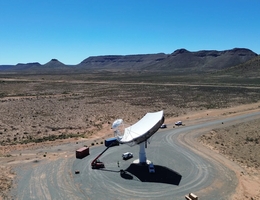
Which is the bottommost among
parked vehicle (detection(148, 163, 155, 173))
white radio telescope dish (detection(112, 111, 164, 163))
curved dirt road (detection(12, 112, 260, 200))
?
curved dirt road (detection(12, 112, 260, 200))

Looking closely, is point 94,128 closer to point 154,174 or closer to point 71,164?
point 71,164

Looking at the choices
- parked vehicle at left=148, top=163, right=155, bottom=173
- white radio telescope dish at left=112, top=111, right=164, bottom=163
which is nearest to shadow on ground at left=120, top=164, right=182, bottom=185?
parked vehicle at left=148, top=163, right=155, bottom=173

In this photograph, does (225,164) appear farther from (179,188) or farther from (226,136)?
(226,136)

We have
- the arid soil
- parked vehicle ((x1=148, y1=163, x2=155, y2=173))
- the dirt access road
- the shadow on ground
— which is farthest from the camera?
the arid soil

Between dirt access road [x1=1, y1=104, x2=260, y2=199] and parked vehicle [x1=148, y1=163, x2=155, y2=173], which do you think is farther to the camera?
parked vehicle [x1=148, y1=163, x2=155, y2=173]

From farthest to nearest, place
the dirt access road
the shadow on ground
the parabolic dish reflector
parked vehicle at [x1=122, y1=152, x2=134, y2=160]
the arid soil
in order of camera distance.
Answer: parked vehicle at [x1=122, y1=152, x2=134, y2=160] < the arid soil < the parabolic dish reflector < the shadow on ground < the dirt access road

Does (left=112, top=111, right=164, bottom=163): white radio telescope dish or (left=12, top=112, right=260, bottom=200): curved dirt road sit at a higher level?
(left=112, top=111, right=164, bottom=163): white radio telescope dish

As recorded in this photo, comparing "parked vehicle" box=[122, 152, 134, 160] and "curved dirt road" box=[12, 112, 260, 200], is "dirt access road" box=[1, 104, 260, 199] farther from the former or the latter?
"parked vehicle" box=[122, 152, 134, 160]

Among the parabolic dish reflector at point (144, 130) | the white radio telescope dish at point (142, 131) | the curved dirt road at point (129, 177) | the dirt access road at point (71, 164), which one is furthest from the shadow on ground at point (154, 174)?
the dirt access road at point (71, 164)

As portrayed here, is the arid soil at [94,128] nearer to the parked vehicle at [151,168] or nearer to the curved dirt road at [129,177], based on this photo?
the curved dirt road at [129,177]
